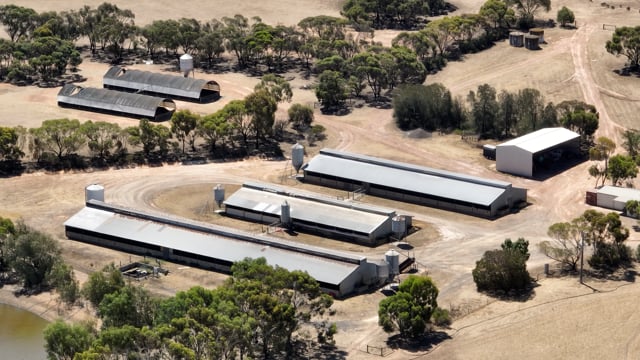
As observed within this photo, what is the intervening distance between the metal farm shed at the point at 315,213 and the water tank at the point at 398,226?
2.85ft

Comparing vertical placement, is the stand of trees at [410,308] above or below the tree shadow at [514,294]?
above

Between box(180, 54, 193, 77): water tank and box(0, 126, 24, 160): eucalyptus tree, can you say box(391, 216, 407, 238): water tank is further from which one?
box(180, 54, 193, 77): water tank

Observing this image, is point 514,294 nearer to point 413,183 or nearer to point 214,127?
point 413,183

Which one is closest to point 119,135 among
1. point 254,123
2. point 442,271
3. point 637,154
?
point 254,123

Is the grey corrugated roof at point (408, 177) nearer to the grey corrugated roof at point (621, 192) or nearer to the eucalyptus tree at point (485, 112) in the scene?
the grey corrugated roof at point (621, 192)

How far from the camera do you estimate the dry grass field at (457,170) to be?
78.8 metres

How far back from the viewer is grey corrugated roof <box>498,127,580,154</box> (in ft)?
362

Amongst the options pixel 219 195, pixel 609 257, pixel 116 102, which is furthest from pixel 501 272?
pixel 116 102

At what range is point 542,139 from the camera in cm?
11256

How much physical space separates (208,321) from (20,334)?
1909 centimetres

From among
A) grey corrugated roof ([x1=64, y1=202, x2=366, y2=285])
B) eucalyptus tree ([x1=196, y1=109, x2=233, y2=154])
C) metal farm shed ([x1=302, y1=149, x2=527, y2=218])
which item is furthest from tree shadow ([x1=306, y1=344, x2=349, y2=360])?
eucalyptus tree ([x1=196, y1=109, x2=233, y2=154])

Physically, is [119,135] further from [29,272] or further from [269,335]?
[269,335]

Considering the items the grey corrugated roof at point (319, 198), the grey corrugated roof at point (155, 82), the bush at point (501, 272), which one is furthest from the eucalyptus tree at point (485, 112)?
the bush at point (501, 272)

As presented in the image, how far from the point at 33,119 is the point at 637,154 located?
61.5 m
